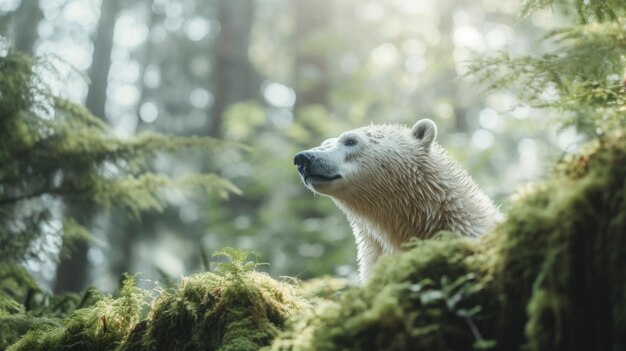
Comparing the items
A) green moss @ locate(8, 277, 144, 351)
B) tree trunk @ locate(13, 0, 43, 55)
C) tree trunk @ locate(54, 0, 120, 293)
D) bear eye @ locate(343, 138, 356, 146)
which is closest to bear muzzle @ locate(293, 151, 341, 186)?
bear eye @ locate(343, 138, 356, 146)

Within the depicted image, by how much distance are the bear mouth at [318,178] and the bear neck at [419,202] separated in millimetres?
179

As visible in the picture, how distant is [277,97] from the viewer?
84.9ft

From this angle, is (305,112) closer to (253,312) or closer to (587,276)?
(253,312)

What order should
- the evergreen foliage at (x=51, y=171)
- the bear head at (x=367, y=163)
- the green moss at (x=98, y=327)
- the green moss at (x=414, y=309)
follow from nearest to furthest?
the green moss at (x=414, y=309), the green moss at (x=98, y=327), the bear head at (x=367, y=163), the evergreen foliage at (x=51, y=171)

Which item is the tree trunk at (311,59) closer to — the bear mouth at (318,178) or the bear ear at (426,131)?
the bear ear at (426,131)

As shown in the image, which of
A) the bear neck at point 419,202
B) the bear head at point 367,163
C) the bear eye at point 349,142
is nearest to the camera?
the bear neck at point 419,202

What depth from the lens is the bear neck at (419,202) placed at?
4.52 metres

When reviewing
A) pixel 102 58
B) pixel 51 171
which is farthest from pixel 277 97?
pixel 51 171

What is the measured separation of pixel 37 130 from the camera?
5.67 meters

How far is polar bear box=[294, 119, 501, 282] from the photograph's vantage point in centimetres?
457

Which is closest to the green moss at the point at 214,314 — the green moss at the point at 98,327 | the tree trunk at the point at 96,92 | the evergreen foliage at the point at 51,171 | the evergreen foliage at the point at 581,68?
the green moss at the point at 98,327

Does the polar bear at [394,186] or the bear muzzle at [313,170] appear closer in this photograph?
the polar bear at [394,186]

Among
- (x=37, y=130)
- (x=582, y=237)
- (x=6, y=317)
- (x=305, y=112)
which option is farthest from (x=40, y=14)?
(x=582, y=237)

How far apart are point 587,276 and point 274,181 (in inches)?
442
